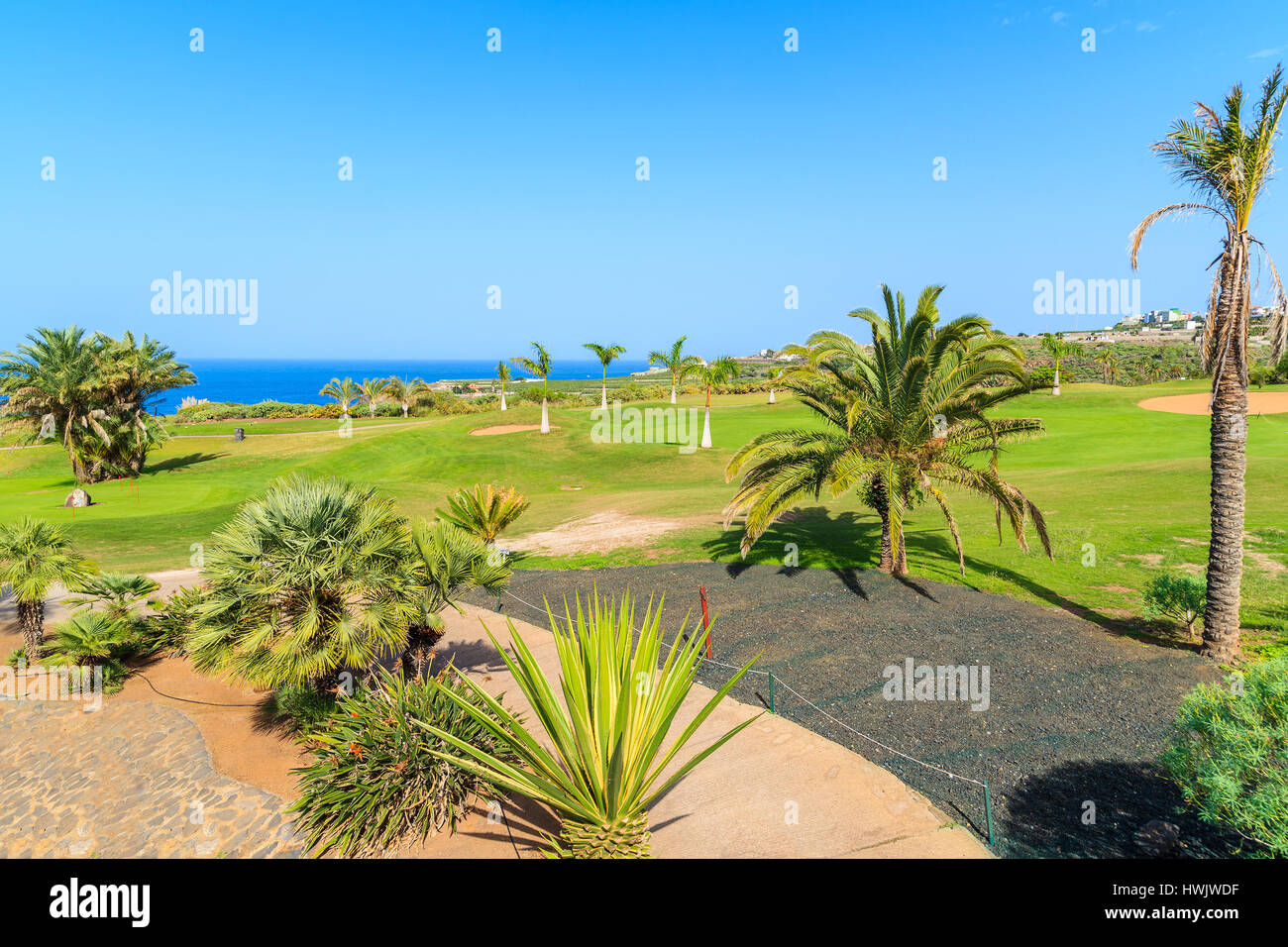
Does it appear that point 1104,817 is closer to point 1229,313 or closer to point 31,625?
point 1229,313

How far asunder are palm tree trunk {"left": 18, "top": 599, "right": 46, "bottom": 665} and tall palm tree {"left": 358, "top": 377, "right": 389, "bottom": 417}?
49.3m

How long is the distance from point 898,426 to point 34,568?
16391 mm

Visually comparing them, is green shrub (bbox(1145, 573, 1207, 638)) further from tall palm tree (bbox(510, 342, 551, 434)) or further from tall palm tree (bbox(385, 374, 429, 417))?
tall palm tree (bbox(385, 374, 429, 417))

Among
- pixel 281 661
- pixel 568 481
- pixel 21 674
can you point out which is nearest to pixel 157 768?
pixel 281 661

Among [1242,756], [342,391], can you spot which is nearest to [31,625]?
[1242,756]

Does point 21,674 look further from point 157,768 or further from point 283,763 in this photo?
point 283,763

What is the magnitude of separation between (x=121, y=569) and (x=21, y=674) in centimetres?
695

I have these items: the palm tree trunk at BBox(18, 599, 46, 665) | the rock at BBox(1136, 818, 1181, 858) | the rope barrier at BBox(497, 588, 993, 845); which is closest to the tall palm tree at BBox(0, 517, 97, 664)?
the palm tree trunk at BBox(18, 599, 46, 665)

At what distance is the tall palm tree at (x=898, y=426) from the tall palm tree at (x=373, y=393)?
174 feet

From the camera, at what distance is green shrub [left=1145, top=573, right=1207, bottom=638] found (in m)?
9.73

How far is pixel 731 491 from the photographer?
25672mm

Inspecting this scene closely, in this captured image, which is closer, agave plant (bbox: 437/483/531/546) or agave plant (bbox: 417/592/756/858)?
agave plant (bbox: 417/592/756/858)

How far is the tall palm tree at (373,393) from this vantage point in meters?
59.1

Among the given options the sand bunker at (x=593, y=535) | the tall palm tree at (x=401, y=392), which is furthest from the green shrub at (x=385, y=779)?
the tall palm tree at (x=401, y=392)
